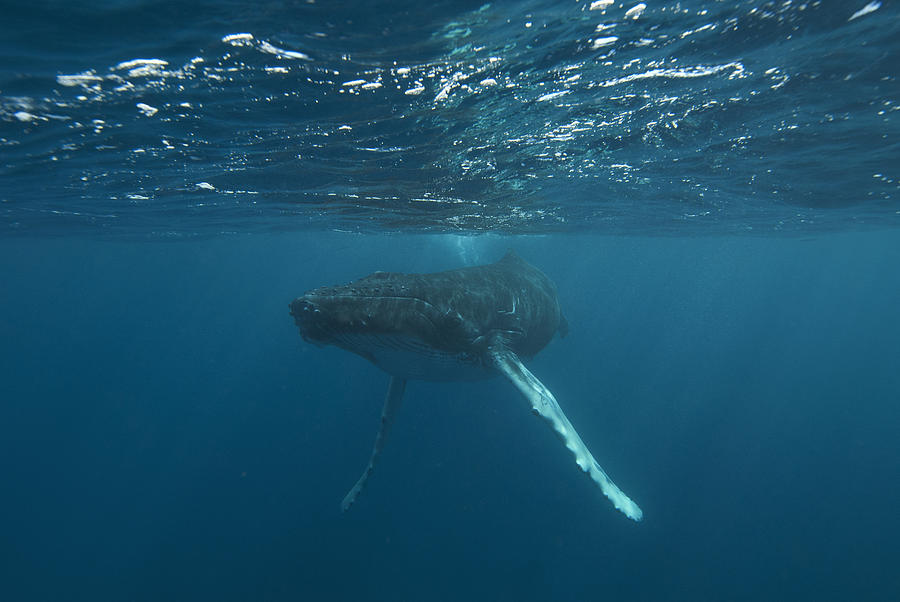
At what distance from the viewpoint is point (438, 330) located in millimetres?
7355

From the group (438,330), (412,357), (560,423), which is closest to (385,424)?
(412,357)

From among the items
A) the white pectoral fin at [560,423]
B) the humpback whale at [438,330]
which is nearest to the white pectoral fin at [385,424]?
the humpback whale at [438,330]

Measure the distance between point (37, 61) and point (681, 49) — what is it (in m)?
9.97

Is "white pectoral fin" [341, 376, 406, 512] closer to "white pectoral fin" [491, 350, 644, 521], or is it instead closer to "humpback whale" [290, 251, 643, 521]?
"humpback whale" [290, 251, 643, 521]

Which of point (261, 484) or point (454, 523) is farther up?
point (454, 523)

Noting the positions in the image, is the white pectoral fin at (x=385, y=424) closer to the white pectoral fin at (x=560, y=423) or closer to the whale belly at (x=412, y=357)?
the whale belly at (x=412, y=357)

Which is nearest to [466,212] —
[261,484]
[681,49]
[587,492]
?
[587,492]

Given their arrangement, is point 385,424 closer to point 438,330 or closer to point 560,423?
point 438,330

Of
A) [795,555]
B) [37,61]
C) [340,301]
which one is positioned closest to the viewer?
[340,301]

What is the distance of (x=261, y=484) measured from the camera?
27984 mm

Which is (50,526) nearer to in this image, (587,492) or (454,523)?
(454,523)

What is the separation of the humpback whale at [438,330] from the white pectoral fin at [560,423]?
13 millimetres

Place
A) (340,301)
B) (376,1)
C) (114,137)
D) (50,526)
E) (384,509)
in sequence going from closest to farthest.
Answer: (376,1)
(340,301)
(114,137)
(384,509)
(50,526)

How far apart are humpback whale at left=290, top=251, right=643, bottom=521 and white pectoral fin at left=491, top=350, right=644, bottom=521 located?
13 mm
